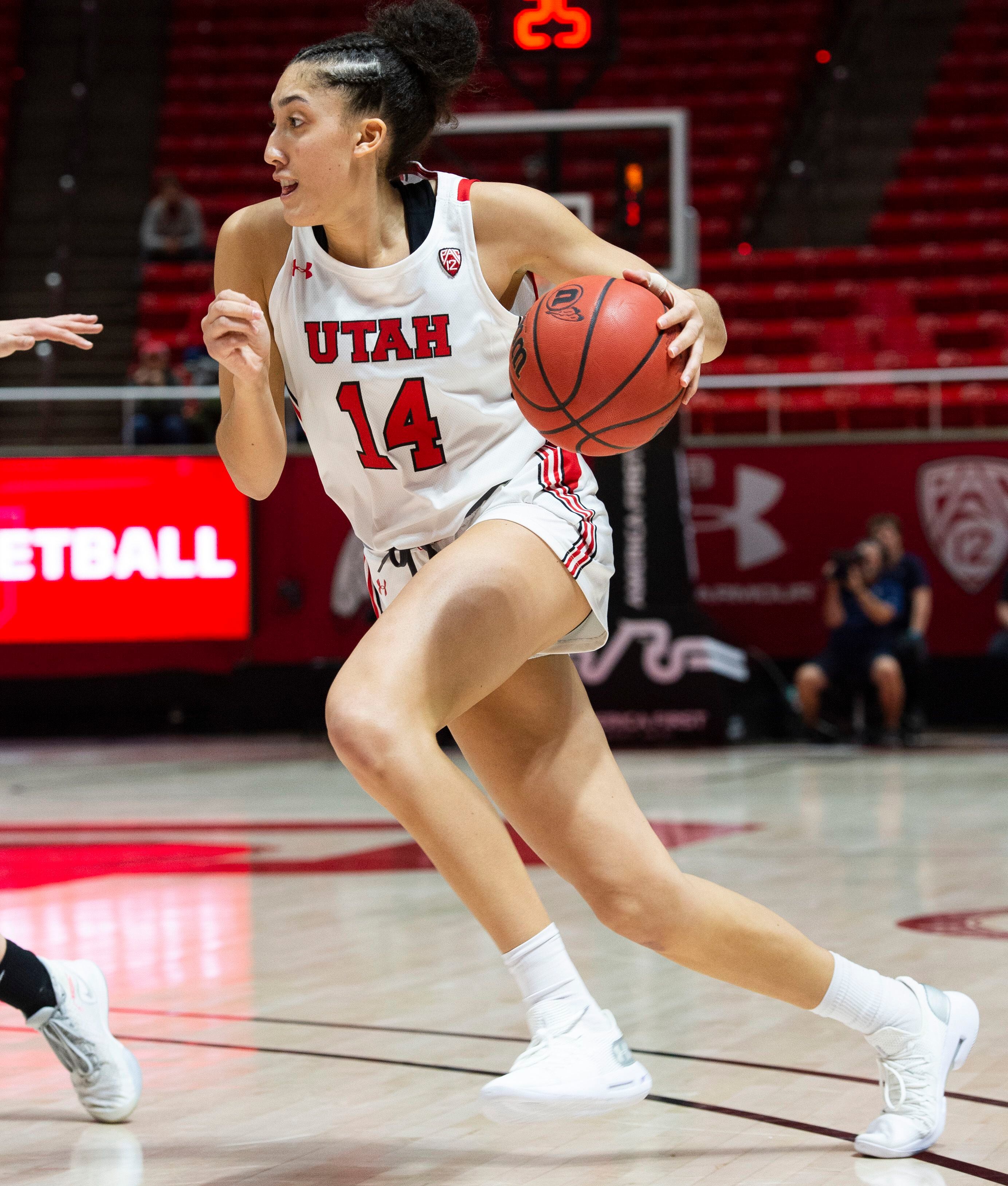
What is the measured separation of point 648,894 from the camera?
260 cm

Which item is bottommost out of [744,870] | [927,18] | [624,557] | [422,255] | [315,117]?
[744,870]

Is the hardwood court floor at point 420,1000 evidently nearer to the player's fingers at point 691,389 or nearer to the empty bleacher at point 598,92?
the player's fingers at point 691,389

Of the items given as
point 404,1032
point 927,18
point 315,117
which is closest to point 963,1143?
point 404,1032

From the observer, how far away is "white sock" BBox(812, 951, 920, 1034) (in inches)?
109

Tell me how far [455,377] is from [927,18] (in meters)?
16.6

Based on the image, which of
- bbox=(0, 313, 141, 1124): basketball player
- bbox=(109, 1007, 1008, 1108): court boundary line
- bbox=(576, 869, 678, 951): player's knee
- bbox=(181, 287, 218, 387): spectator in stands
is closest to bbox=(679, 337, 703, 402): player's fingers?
bbox=(576, 869, 678, 951): player's knee

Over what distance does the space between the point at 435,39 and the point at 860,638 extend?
8.63 metres

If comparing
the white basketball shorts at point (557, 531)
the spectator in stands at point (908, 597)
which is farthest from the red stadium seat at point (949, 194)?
the white basketball shorts at point (557, 531)

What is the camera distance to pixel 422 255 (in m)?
2.72

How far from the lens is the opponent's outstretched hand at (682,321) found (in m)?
2.57

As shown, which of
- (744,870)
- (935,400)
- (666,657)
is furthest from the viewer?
(935,400)

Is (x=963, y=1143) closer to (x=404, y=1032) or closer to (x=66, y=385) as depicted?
(x=404, y=1032)

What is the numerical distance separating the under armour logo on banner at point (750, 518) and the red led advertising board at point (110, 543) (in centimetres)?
335

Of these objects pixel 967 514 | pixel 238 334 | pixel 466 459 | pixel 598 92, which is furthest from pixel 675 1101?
pixel 598 92
